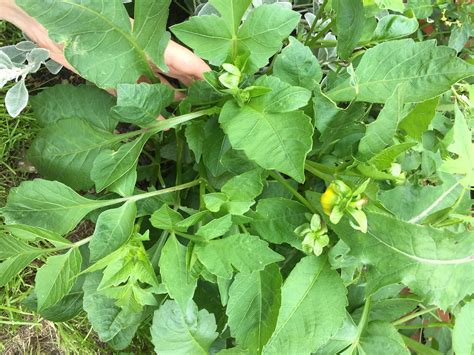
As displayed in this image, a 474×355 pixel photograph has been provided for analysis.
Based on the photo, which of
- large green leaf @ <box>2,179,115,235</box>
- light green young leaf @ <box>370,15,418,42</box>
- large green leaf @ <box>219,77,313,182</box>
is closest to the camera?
large green leaf @ <box>219,77,313,182</box>

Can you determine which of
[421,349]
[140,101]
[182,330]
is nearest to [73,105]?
[140,101]

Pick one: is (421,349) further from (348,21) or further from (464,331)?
(348,21)

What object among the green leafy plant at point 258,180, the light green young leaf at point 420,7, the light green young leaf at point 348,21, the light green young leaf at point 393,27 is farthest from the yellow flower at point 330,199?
the light green young leaf at point 420,7

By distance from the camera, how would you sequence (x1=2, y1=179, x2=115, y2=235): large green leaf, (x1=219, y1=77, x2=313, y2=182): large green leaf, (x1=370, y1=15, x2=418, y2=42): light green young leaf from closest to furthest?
(x1=219, y1=77, x2=313, y2=182): large green leaf
(x1=2, y1=179, x2=115, y2=235): large green leaf
(x1=370, y1=15, x2=418, y2=42): light green young leaf

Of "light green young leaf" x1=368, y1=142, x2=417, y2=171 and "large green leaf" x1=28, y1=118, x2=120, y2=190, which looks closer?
"light green young leaf" x1=368, y1=142, x2=417, y2=171

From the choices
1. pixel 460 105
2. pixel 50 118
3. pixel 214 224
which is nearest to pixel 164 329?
pixel 214 224

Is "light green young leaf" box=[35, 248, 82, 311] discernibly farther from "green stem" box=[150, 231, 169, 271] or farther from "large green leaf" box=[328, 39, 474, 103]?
"large green leaf" box=[328, 39, 474, 103]

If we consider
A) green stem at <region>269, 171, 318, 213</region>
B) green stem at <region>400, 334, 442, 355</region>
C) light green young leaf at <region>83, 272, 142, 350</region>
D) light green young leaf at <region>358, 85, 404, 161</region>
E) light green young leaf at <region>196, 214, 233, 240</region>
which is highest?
light green young leaf at <region>358, 85, 404, 161</region>

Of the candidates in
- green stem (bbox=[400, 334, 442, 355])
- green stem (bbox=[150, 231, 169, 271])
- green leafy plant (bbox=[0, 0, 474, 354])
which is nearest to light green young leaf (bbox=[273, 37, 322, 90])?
green leafy plant (bbox=[0, 0, 474, 354])

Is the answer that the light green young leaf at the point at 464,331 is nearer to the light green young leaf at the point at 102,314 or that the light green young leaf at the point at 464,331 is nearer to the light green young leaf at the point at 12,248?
the light green young leaf at the point at 102,314
